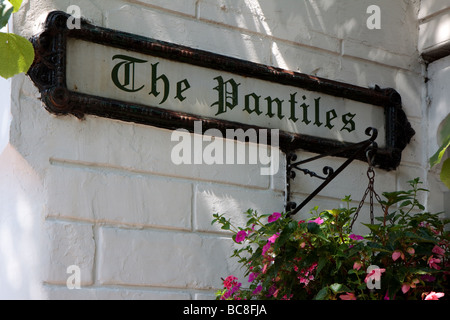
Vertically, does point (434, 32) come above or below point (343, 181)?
above

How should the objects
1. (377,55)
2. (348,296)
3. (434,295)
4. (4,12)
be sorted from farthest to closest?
(377,55) → (348,296) → (434,295) → (4,12)

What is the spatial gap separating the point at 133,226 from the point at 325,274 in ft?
2.61

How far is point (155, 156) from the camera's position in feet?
9.70

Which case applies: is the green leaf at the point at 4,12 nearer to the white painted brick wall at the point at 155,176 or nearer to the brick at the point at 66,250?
the white painted brick wall at the point at 155,176

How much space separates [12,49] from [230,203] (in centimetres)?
150

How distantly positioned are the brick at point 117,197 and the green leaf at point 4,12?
1.03 metres

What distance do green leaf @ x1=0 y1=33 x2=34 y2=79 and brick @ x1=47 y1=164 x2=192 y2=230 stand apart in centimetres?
91

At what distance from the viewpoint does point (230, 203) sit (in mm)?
3105

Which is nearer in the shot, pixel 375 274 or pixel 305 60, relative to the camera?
pixel 375 274

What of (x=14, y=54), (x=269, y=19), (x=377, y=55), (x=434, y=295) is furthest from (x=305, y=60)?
(x=14, y=54)

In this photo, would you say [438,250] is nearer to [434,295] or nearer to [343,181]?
[434,295]

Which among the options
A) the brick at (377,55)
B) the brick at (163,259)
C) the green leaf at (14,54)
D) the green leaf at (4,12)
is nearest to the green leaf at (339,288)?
the brick at (163,259)

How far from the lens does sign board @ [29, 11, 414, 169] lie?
2771 mm

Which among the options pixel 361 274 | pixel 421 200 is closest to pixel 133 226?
pixel 361 274
